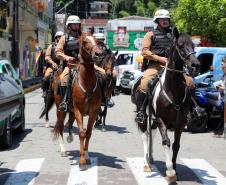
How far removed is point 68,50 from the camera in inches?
426

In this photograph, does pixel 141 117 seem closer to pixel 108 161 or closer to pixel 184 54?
pixel 108 161

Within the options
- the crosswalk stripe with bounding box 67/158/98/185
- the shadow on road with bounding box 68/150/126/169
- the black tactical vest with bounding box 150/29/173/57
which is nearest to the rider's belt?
the black tactical vest with bounding box 150/29/173/57

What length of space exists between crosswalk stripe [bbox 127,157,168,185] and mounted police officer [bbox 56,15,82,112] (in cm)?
161

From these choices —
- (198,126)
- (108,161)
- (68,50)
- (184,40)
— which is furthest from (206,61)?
(184,40)

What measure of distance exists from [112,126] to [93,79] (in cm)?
621

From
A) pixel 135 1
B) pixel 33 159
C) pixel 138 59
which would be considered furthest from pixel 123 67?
pixel 135 1

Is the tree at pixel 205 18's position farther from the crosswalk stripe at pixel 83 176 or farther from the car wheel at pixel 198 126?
the crosswalk stripe at pixel 83 176

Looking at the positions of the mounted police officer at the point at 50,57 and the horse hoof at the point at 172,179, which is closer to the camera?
the horse hoof at the point at 172,179

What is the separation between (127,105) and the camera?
22.9 metres

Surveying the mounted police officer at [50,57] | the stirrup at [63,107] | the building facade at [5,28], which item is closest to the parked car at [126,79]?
the building facade at [5,28]

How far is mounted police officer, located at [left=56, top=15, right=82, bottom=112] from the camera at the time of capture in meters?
10.2

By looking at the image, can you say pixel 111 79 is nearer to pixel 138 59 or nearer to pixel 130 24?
pixel 138 59

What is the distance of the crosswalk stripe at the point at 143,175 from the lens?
28.0ft

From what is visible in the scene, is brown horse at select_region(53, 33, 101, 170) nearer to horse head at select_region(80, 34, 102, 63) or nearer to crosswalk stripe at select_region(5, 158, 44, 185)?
horse head at select_region(80, 34, 102, 63)
